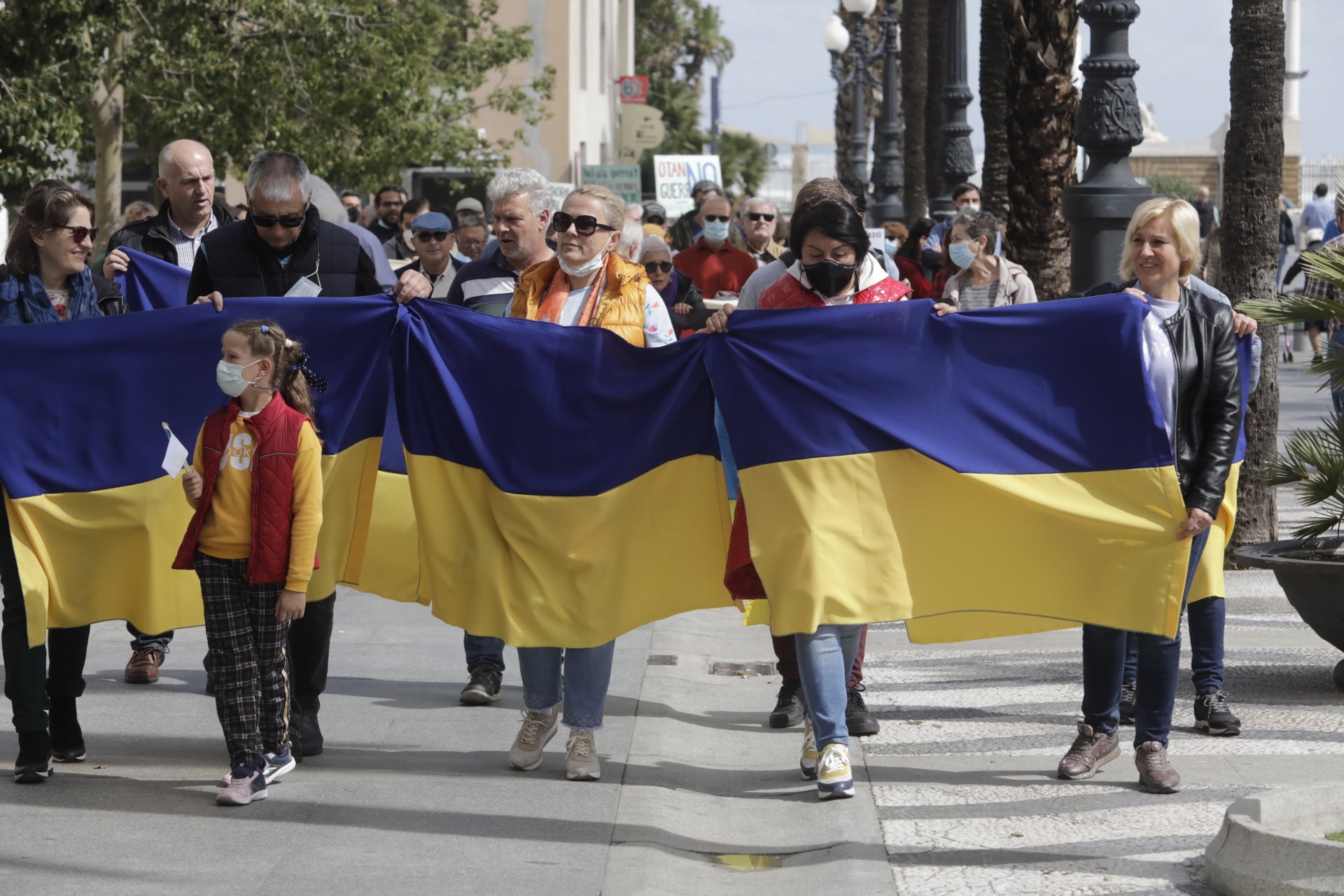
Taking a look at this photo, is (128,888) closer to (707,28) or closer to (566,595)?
(566,595)

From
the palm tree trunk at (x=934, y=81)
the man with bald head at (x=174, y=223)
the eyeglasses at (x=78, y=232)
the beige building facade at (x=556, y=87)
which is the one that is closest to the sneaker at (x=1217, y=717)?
the man with bald head at (x=174, y=223)

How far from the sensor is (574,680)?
6.31 m

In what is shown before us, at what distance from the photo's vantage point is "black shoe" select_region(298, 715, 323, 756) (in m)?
6.57

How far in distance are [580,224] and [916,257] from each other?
9.34 m

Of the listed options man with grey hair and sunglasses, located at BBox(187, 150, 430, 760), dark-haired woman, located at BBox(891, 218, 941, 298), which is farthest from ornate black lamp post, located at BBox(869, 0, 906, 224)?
man with grey hair and sunglasses, located at BBox(187, 150, 430, 760)

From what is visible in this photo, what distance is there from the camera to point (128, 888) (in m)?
5.07

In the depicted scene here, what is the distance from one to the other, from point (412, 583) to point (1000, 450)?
2.28 metres

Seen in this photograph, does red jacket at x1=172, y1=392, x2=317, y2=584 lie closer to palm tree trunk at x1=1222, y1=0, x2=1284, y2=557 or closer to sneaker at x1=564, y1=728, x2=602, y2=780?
sneaker at x1=564, y1=728, x2=602, y2=780

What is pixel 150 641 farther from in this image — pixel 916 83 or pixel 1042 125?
pixel 916 83

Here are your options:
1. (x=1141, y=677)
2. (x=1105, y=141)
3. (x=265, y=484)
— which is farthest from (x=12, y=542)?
(x=1105, y=141)

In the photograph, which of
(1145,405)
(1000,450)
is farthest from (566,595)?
(1145,405)

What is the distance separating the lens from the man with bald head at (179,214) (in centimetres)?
732

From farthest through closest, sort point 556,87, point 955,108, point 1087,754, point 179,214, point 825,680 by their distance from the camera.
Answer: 1. point 556,87
2. point 955,108
3. point 179,214
4. point 1087,754
5. point 825,680

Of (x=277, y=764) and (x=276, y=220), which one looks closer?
(x=277, y=764)
